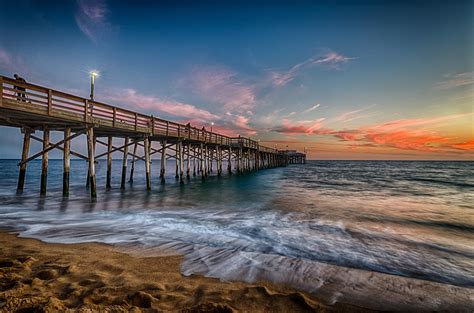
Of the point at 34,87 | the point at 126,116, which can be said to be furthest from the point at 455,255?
the point at 126,116

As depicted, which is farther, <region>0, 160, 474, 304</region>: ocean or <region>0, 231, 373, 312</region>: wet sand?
<region>0, 160, 474, 304</region>: ocean

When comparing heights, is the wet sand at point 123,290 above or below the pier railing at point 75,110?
below

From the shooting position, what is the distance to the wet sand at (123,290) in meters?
2.87

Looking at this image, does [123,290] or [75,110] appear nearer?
[123,290]

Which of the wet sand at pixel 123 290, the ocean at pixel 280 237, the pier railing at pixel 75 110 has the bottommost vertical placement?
the ocean at pixel 280 237

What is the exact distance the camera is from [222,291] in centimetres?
351

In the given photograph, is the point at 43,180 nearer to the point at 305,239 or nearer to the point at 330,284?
the point at 305,239

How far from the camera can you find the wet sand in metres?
2.87

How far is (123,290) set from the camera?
3.34m

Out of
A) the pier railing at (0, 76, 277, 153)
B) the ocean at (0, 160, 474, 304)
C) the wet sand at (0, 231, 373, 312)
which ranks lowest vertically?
the ocean at (0, 160, 474, 304)

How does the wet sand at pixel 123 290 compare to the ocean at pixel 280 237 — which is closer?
the wet sand at pixel 123 290

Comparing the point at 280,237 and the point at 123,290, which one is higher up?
the point at 123,290

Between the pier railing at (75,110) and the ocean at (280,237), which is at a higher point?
the pier railing at (75,110)

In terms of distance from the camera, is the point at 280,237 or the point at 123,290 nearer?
the point at 123,290
